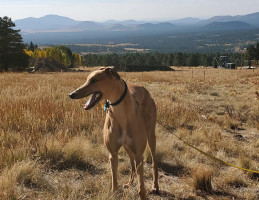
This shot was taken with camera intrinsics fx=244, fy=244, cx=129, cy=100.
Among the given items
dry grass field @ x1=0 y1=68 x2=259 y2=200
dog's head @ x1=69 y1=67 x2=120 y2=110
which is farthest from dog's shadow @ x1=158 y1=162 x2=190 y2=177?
dog's head @ x1=69 y1=67 x2=120 y2=110

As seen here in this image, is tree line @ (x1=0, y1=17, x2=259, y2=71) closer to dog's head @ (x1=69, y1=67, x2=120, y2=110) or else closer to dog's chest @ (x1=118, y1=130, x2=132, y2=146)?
dog's chest @ (x1=118, y1=130, x2=132, y2=146)

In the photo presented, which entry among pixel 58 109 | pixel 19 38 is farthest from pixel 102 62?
pixel 58 109

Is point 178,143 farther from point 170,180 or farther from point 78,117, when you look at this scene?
point 78,117

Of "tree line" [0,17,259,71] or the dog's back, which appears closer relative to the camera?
the dog's back

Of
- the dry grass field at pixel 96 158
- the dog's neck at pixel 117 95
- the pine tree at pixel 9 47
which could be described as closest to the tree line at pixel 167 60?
the pine tree at pixel 9 47

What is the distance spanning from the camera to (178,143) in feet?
19.0

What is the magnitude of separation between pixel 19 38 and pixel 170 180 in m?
33.5

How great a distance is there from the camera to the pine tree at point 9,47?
3130 cm

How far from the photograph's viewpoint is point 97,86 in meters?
2.71

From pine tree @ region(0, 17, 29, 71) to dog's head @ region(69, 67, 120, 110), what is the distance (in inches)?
1285

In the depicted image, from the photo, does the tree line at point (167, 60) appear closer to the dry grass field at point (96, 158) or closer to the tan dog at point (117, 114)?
the dry grass field at point (96, 158)

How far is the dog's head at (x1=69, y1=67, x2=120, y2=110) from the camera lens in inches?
104

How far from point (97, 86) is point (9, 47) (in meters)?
34.0

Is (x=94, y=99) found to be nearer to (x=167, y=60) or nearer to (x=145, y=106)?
(x=145, y=106)
